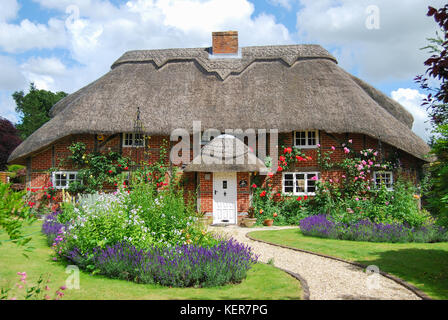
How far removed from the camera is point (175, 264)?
546cm

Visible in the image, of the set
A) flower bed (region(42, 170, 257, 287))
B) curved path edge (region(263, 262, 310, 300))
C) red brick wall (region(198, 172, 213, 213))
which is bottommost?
curved path edge (region(263, 262, 310, 300))

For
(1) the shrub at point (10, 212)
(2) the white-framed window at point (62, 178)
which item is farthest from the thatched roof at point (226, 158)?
(1) the shrub at point (10, 212)

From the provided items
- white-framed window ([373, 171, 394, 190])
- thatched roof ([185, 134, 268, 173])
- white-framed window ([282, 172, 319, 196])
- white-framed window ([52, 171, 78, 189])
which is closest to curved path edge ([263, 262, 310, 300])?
thatched roof ([185, 134, 268, 173])

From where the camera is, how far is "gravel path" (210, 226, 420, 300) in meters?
5.08

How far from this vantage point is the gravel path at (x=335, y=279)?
5.08 m

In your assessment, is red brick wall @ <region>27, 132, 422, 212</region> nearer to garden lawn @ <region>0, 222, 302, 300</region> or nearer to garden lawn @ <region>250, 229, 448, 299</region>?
garden lawn @ <region>250, 229, 448, 299</region>

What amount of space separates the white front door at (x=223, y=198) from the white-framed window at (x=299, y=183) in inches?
82.0

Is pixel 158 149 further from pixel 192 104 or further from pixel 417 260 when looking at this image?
pixel 417 260

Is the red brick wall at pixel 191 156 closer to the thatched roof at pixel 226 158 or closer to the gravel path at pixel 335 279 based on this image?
the thatched roof at pixel 226 158

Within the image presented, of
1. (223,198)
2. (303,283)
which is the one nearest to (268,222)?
(223,198)

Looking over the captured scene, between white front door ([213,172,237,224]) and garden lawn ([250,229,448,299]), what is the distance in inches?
114

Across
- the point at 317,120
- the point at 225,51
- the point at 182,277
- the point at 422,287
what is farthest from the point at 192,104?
the point at 422,287

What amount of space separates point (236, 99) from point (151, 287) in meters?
10.2

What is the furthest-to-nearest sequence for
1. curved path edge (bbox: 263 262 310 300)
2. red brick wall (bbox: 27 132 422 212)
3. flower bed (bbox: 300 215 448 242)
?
1. red brick wall (bbox: 27 132 422 212)
2. flower bed (bbox: 300 215 448 242)
3. curved path edge (bbox: 263 262 310 300)
